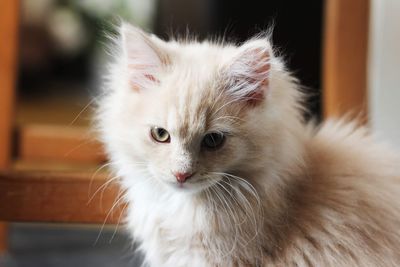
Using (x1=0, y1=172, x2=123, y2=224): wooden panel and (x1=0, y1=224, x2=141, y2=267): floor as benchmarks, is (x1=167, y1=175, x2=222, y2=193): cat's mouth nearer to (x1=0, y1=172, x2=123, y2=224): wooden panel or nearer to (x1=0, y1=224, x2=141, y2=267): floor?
(x1=0, y1=172, x2=123, y2=224): wooden panel

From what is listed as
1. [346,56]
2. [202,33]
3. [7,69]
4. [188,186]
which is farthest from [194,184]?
[202,33]

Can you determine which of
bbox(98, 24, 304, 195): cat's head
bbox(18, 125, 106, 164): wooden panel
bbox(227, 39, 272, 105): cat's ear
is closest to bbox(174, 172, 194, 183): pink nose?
bbox(98, 24, 304, 195): cat's head

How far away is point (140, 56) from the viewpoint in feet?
2.88

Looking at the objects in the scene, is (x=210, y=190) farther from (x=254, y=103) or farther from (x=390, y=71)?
(x=390, y=71)

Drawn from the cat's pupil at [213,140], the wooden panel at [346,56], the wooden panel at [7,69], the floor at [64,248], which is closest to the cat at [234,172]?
the cat's pupil at [213,140]

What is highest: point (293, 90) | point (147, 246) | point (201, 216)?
point (293, 90)

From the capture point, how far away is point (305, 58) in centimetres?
170

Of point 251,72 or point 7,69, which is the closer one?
point 251,72

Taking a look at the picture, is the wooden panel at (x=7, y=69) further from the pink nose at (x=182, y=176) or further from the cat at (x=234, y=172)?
the pink nose at (x=182, y=176)

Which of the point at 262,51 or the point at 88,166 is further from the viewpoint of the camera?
the point at 88,166

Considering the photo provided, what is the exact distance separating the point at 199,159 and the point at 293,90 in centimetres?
24

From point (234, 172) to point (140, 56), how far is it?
241 millimetres

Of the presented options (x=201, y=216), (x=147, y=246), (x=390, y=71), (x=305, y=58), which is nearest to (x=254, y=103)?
(x=201, y=216)

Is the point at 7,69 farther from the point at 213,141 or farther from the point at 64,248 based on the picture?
the point at 213,141
